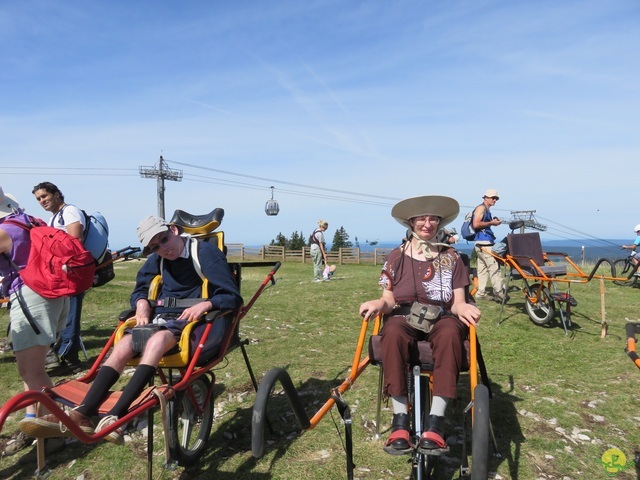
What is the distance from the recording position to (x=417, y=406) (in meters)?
3.27

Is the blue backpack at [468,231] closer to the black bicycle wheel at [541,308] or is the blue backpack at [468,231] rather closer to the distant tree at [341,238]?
the black bicycle wheel at [541,308]

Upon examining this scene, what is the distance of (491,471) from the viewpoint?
366 centimetres

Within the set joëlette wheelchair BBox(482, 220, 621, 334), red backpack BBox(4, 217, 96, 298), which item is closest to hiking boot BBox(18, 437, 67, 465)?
red backpack BBox(4, 217, 96, 298)

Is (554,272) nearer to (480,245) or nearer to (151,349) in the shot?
(480,245)

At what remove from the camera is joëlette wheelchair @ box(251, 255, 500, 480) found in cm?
270

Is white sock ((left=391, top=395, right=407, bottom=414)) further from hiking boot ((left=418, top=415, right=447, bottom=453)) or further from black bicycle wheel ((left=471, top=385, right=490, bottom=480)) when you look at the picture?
black bicycle wheel ((left=471, top=385, right=490, bottom=480))

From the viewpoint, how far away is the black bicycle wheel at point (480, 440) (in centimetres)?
262

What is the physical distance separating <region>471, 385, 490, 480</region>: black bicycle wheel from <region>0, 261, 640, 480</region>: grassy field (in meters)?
1.16

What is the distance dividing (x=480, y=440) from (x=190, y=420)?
248 centimetres

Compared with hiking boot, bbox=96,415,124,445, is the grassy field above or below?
below

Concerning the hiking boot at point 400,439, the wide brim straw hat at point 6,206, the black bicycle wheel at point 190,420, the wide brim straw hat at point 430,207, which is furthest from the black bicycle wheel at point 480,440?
the wide brim straw hat at point 6,206

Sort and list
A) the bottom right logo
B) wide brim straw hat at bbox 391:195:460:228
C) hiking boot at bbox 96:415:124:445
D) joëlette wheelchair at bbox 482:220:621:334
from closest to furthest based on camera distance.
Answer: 1. hiking boot at bbox 96:415:124:445
2. the bottom right logo
3. wide brim straw hat at bbox 391:195:460:228
4. joëlette wheelchair at bbox 482:220:621:334

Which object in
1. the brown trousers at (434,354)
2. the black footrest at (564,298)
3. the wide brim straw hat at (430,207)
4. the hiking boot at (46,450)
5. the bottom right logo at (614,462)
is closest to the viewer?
the brown trousers at (434,354)

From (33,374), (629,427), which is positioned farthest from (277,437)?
(629,427)
